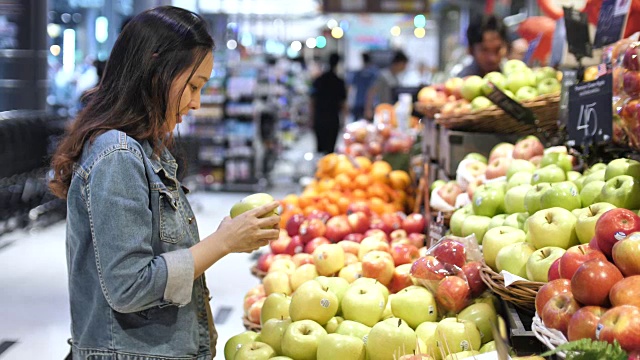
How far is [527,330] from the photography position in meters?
1.96

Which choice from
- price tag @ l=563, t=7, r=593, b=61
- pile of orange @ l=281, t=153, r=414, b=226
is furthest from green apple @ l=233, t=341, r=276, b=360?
pile of orange @ l=281, t=153, r=414, b=226

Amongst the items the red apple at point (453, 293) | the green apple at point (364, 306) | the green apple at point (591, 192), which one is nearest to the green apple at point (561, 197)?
the green apple at point (591, 192)

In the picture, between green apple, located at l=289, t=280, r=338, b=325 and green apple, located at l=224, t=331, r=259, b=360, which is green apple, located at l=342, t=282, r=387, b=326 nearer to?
green apple, located at l=289, t=280, r=338, b=325

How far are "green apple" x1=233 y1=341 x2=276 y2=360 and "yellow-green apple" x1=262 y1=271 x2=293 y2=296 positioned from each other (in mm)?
659

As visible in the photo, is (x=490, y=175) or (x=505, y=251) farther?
(x=490, y=175)

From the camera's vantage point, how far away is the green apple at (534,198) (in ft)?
7.76

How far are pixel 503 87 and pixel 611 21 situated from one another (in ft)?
2.86

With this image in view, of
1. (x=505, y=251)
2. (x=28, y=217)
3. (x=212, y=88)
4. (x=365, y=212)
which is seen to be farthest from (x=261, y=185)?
(x=505, y=251)

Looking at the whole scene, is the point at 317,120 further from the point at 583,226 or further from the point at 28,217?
the point at 583,226

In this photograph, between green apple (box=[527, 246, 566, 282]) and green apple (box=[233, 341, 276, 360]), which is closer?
green apple (box=[527, 246, 566, 282])

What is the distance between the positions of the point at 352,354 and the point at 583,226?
709 mm

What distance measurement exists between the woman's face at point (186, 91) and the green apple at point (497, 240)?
97 cm

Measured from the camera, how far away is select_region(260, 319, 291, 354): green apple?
2287 mm

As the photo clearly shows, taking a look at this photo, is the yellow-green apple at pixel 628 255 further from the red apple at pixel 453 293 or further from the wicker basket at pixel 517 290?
the red apple at pixel 453 293
